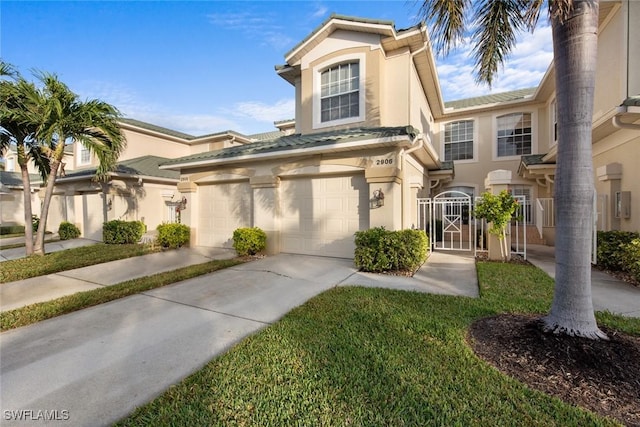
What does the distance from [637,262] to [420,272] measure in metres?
4.16

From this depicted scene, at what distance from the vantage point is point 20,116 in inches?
328

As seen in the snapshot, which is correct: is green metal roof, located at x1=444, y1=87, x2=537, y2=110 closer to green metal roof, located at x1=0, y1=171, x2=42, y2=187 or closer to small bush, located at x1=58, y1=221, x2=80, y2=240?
Result: small bush, located at x1=58, y1=221, x2=80, y2=240

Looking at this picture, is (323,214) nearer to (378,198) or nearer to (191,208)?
(378,198)

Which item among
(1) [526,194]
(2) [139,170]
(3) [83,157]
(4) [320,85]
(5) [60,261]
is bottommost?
(5) [60,261]

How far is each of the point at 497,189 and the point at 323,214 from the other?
5.42 metres

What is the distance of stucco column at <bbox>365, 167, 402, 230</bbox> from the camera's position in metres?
7.57

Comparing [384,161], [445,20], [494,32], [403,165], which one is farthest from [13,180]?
[494,32]

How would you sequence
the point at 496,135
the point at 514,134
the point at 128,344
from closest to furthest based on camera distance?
the point at 128,344 → the point at 514,134 → the point at 496,135

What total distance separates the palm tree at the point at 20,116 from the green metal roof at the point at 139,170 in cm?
423

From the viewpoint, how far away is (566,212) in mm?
3291

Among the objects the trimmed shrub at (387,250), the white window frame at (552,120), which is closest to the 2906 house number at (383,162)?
the trimmed shrub at (387,250)

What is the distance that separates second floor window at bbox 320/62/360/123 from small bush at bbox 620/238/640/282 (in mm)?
7367

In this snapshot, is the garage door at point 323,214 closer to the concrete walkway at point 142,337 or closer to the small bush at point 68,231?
the concrete walkway at point 142,337

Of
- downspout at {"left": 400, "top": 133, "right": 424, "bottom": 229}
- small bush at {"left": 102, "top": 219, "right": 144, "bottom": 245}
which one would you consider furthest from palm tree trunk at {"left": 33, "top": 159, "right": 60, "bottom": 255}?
downspout at {"left": 400, "top": 133, "right": 424, "bottom": 229}
